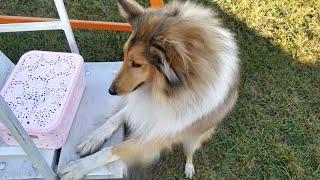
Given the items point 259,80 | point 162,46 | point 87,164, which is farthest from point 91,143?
point 259,80

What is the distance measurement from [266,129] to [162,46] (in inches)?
54.2

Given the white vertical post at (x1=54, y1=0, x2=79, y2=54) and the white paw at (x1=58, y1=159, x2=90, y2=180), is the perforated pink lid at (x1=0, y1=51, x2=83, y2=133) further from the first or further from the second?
the white paw at (x1=58, y1=159, x2=90, y2=180)

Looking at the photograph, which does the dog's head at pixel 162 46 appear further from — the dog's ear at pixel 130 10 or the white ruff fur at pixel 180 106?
the white ruff fur at pixel 180 106

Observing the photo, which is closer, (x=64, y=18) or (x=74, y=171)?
(x=74, y=171)

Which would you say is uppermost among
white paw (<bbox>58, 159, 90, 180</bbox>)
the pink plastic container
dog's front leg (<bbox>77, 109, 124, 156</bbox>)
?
the pink plastic container

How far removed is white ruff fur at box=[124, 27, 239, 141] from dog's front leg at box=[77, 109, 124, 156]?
0.58 feet

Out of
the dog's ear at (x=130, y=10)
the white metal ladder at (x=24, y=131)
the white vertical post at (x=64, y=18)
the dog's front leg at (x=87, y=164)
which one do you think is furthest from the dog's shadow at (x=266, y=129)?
the dog's ear at (x=130, y=10)

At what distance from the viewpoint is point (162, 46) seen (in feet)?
5.38

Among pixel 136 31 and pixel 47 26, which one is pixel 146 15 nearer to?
pixel 136 31

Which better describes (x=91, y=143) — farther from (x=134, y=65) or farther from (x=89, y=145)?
(x=134, y=65)

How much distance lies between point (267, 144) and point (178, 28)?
1302mm

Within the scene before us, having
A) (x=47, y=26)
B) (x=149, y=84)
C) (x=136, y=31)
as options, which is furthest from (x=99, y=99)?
(x=136, y=31)

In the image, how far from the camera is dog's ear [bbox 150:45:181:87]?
1646mm

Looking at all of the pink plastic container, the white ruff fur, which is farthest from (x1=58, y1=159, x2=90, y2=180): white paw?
the white ruff fur
